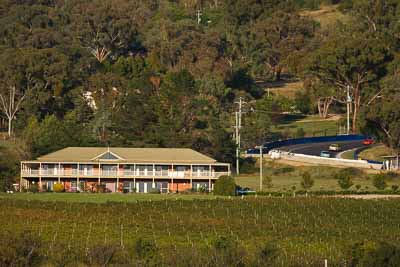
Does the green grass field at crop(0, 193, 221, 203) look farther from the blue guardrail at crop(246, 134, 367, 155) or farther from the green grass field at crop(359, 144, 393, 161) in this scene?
the blue guardrail at crop(246, 134, 367, 155)

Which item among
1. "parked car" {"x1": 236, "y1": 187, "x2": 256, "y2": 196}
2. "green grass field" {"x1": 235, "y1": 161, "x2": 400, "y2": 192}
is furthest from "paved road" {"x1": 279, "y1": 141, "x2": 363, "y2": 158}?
"parked car" {"x1": 236, "y1": 187, "x2": 256, "y2": 196}

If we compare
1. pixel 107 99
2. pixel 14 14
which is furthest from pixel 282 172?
pixel 14 14

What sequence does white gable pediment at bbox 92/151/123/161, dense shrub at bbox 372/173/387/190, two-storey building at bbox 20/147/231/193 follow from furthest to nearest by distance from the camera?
white gable pediment at bbox 92/151/123/161, two-storey building at bbox 20/147/231/193, dense shrub at bbox 372/173/387/190

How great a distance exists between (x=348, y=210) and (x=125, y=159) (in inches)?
810

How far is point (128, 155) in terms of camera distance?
93125 mm

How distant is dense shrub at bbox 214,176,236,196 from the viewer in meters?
83.5

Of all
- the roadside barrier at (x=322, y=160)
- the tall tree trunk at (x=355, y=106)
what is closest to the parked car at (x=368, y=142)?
the tall tree trunk at (x=355, y=106)

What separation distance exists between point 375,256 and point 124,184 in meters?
40.2

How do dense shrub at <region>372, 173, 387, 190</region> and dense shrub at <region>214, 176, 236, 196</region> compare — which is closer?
dense shrub at <region>214, 176, 236, 196</region>

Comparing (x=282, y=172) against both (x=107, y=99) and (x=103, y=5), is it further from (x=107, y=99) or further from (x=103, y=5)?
(x=103, y=5)

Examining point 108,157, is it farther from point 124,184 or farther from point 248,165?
point 248,165

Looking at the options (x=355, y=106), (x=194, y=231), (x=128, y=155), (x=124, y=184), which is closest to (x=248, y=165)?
(x=128, y=155)

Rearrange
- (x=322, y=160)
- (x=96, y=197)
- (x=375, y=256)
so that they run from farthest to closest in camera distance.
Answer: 1. (x=322, y=160)
2. (x=96, y=197)
3. (x=375, y=256)

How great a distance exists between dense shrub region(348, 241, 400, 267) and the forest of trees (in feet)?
152
